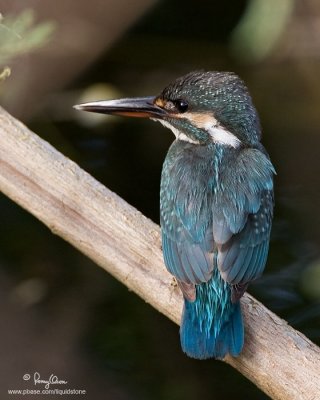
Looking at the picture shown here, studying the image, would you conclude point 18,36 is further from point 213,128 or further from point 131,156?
point 131,156

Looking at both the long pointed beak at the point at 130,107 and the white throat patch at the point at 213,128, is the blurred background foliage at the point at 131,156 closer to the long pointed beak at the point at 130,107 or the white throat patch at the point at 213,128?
the long pointed beak at the point at 130,107

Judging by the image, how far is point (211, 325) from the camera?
10.5ft

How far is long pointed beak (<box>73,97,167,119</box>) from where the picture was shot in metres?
3.75

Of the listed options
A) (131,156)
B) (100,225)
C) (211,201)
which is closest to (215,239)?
(211,201)

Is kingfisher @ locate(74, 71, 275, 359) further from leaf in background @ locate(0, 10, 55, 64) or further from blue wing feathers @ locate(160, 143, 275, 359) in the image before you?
leaf in background @ locate(0, 10, 55, 64)

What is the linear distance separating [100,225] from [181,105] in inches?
24.1

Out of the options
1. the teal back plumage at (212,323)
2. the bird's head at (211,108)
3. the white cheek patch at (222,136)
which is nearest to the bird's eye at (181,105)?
the bird's head at (211,108)

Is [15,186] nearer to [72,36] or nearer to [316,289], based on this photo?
[316,289]

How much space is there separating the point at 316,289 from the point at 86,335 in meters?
0.97

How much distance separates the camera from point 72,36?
543 cm

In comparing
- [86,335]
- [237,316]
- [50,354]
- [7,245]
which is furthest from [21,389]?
[237,316]
